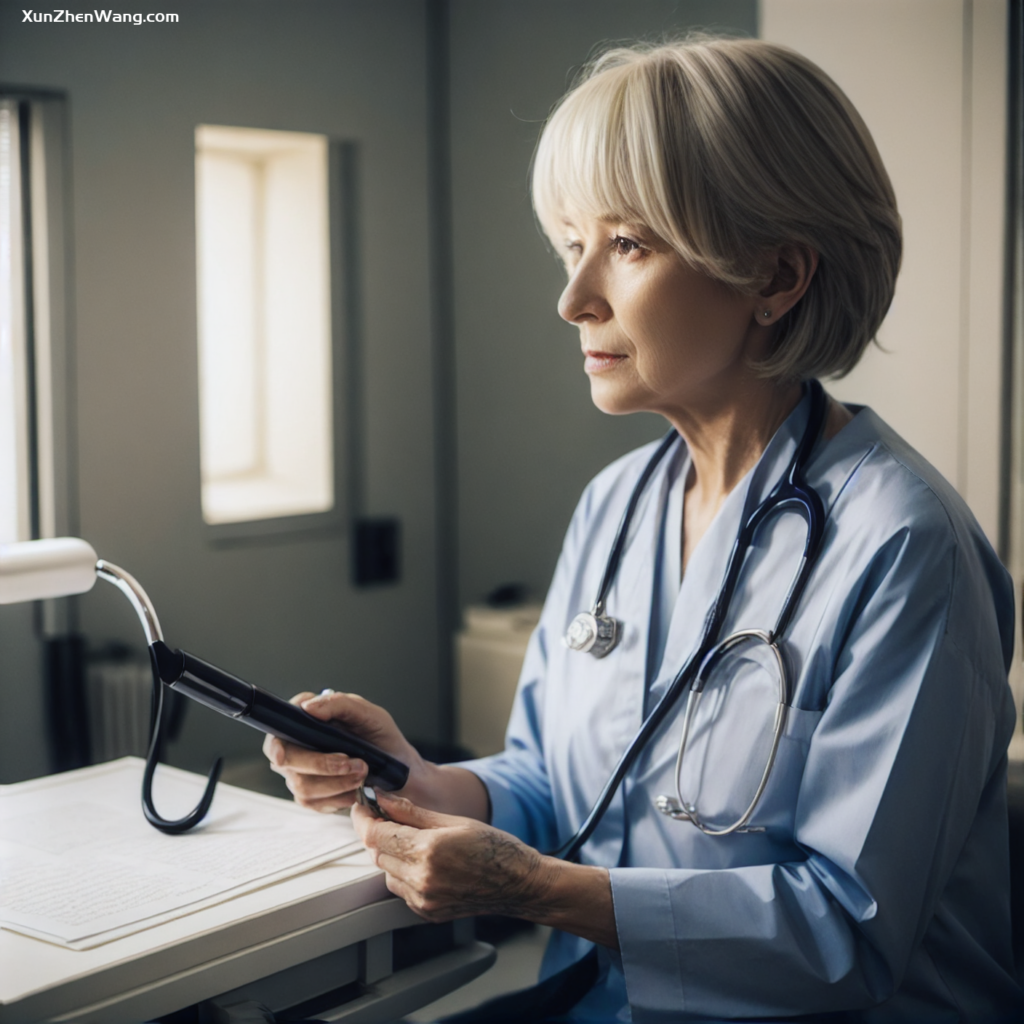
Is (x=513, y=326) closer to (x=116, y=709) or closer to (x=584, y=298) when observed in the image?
(x=116, y=709)

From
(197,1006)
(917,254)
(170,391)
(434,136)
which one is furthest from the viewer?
(434,136)

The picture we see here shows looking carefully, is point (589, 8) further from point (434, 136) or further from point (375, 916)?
point (375, 916)

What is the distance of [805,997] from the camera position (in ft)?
2.99

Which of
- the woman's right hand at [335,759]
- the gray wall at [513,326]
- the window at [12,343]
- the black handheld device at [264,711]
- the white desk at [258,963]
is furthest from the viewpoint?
the gray wall at [513,326]

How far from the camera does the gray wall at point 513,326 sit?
2.40 meters

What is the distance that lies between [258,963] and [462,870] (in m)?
0.17

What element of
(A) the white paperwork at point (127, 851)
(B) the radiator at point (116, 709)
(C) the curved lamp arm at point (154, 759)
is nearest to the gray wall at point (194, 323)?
(B) the radiator at point (116, 709)

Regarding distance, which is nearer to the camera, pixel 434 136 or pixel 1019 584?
pixel 1019 584

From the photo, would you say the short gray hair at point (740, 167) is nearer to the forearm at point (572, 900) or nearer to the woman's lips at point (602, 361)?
the woman's lips at point (602, 361)

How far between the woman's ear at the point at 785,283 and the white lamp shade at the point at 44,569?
693mm

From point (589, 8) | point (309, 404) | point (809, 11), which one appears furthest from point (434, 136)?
point (809, 11)

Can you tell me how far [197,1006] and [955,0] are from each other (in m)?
1.63

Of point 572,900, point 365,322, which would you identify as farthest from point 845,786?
point 365,322

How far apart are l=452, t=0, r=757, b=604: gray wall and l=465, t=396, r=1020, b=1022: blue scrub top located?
1193 mm
